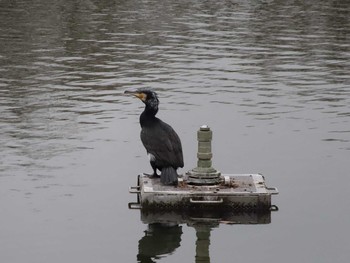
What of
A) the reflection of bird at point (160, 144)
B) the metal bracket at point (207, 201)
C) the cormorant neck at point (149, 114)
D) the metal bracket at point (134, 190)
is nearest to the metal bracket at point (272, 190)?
the metal bracket at point (207, 201)

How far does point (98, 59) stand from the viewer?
34.7m

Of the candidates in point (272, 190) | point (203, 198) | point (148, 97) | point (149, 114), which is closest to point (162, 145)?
point (149, 114)

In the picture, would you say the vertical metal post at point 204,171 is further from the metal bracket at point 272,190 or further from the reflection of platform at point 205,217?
the metal bracket at point 272,190

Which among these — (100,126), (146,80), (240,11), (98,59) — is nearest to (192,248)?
(100,126)

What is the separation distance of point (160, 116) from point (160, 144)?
306 inches

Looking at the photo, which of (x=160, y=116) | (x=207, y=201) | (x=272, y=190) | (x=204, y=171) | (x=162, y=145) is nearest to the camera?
(x=207, y=201)

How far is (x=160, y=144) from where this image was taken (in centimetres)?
1783

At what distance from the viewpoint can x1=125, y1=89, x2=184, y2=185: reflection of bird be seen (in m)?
17.7

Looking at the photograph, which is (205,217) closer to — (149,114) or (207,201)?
(207,201)

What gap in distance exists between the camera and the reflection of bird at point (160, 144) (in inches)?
696

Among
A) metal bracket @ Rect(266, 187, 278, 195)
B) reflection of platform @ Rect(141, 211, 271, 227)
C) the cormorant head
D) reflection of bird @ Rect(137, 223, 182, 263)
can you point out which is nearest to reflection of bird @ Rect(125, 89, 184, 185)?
the cormorant head

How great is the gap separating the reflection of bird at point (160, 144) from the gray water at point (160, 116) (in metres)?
0.80

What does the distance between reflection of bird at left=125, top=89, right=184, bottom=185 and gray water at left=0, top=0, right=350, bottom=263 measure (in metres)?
0.80

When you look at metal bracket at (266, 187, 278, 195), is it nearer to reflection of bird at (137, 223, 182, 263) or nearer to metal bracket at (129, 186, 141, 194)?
reflection of bird at (137, 223, 182, 263)
